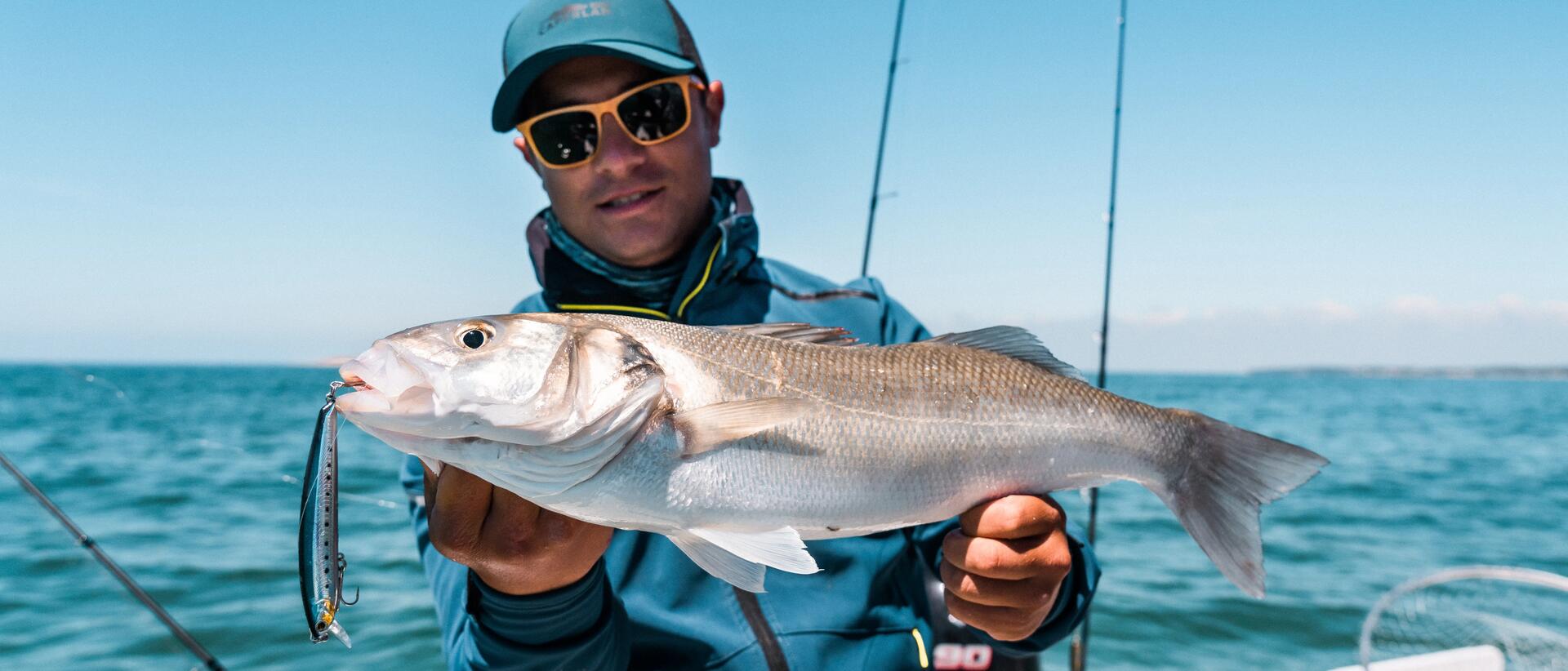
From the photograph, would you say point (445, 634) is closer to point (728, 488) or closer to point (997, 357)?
point (728, 488)

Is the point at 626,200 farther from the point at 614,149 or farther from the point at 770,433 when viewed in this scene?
the point at 770,433

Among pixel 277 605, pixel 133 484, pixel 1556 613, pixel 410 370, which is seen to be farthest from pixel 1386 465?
pixel 133 484

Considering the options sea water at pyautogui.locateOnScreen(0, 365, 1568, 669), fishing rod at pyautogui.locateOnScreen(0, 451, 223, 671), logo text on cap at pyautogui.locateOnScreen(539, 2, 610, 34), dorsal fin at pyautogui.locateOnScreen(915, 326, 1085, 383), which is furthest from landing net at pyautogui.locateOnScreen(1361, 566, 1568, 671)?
fishing rod at pyautogui.locateOnScreen(0, 451, 223, 671)

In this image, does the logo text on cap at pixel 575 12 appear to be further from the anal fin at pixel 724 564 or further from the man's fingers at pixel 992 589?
the man's fingers at pixel 992 589

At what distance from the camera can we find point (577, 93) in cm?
247

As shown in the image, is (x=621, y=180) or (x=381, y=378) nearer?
(x=381, y=378)

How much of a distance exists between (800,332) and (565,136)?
1.05 metres

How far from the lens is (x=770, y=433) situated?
61.3 inches

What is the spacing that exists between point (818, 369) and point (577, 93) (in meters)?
1.27

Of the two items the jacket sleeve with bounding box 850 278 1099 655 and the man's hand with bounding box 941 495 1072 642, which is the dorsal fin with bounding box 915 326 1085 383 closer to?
the man's hand with bounding box 941 495 1072 642

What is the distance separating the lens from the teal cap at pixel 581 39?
2338mm

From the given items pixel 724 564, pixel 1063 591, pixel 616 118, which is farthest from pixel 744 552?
pixel 616 118

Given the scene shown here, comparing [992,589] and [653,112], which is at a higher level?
[653,112]

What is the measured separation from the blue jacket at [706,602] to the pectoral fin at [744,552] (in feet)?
1.16
